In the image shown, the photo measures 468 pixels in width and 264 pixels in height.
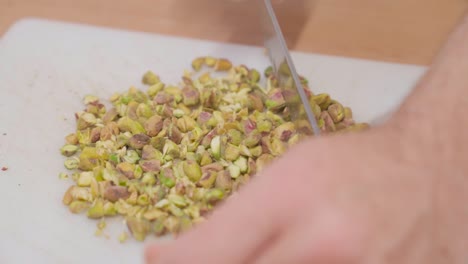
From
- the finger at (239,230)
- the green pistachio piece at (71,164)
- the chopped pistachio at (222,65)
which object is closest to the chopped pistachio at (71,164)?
the green pistachio piece at (71,164)

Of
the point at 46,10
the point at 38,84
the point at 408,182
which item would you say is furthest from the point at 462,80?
the point at 46,10

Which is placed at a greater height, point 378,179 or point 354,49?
point 354,49

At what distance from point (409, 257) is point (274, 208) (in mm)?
119

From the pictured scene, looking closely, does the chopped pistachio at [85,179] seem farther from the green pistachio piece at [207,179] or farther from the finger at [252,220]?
the finger at [252,220]

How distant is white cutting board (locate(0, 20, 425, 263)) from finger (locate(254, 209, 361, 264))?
1.15 feet

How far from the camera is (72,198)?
792 millimetres

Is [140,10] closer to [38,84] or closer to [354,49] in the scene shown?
[38,84]

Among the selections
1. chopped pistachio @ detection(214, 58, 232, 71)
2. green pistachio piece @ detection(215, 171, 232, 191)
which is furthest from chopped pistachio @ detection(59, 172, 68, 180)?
chopped pistachio @ detection(214, 58, 232, 71)

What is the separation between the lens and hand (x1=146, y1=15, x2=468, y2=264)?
1.46 feet

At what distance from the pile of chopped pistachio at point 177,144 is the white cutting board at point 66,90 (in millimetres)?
28

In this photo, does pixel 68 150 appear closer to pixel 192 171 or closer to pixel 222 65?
pixel 192 171

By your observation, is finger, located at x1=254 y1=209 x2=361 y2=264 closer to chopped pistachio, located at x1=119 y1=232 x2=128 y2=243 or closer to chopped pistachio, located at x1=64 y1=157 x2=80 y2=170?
chopped pistachio, located at x1=119 y1=232 x2=128 y2=243

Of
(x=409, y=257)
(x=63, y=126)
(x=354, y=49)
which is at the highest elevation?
(x=354, y=49)

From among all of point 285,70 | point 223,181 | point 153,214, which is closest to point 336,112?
point 285,70
